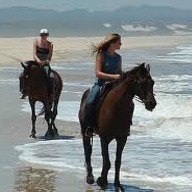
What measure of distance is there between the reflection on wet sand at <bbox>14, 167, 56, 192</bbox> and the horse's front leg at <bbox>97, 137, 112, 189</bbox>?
66 centimetres

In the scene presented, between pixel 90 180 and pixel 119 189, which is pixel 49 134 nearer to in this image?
pixel 90 180

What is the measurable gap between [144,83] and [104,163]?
4.29ft

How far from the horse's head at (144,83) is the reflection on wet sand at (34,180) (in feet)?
5.91

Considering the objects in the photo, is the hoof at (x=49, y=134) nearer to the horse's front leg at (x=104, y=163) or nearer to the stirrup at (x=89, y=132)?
the stirrup at (x=89, y=132)

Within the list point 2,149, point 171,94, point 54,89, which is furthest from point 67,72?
point 2,149

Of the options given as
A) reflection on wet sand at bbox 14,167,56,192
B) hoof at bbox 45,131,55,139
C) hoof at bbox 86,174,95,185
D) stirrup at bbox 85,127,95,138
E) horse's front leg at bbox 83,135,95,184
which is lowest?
hoof at bbox 45,131,55,139

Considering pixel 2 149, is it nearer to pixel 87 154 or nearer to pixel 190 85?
pixel 87 154

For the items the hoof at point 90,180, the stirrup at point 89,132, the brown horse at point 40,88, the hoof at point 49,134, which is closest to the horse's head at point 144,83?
the stirrup at point 89,132

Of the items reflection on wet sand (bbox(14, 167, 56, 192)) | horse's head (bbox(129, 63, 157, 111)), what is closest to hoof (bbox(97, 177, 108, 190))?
reflection on wet sand (bbox(14, 167, 56, 192))

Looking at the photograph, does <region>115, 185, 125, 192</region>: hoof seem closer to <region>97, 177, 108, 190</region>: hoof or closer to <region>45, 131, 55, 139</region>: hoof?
<region>97, 177, 108, 190</region>: hoof

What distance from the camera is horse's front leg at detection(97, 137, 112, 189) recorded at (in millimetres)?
9516

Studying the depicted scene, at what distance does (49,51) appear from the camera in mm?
14273

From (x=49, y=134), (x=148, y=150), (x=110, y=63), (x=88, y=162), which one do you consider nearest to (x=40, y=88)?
(x=49, y=134)

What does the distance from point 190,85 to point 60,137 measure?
11.7m
